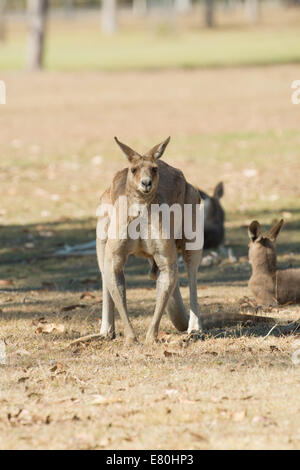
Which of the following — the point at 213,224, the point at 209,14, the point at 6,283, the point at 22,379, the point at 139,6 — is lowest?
the point at 6,283

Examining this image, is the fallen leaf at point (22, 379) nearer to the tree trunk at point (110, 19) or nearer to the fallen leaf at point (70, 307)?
the fallen leaf at point (70, 307)

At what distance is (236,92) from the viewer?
2778 cm

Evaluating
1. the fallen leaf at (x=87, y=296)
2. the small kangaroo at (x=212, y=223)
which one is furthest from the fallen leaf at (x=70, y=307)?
the small kangaroo at (x=212, y=223)

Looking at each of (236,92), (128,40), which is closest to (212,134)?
(236,92)

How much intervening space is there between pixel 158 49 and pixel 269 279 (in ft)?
142

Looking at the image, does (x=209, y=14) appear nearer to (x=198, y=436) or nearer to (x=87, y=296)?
(x=87, y=296)

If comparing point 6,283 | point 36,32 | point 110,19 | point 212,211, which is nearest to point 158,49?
point 36,32

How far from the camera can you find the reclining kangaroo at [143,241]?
6027 mm

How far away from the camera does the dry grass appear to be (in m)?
4.91

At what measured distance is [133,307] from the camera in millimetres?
8102

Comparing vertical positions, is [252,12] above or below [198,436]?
above

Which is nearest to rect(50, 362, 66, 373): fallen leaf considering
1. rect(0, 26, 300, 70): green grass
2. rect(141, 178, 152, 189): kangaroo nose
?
rect(141, 178, 152, 189): kangaroo nose
